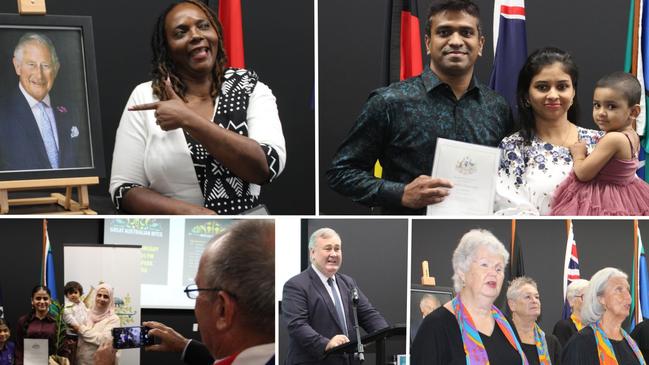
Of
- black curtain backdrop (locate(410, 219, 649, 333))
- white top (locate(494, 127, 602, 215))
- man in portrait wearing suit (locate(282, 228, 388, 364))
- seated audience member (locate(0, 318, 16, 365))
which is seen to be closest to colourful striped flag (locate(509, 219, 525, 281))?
black curtain backdrop (locate(410, 219, 649, 333))

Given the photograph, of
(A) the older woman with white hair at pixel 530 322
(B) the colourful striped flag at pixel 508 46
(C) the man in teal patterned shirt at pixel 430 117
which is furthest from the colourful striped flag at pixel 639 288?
(B) the colourful striped flag at pixel 508 46

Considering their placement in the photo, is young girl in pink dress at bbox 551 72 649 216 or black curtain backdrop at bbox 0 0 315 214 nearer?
young girl in pink dress at bbox 551 72 649 216

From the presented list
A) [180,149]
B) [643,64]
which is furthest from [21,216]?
[643,64]

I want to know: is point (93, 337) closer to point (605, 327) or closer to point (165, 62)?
point (165, 62)

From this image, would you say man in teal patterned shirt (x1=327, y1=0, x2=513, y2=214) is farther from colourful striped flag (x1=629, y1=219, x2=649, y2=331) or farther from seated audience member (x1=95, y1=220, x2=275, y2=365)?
colourful striped flag (x1=629, y1=219, x2=649, y2=331)

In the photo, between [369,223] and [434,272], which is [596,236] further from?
[369,223]

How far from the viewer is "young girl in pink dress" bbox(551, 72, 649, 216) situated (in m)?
3.39

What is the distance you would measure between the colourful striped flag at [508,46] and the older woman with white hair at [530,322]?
82 cm

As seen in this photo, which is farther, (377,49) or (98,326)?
(377,49)

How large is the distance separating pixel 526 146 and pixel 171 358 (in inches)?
59.2

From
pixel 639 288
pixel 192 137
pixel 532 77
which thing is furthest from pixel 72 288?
pixel 639 288

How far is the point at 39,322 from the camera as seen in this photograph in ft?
11.0

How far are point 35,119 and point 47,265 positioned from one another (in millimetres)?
532

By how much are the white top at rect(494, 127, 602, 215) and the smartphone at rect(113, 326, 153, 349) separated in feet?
4.46
